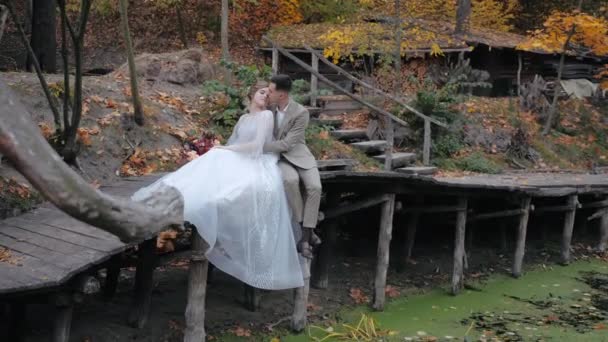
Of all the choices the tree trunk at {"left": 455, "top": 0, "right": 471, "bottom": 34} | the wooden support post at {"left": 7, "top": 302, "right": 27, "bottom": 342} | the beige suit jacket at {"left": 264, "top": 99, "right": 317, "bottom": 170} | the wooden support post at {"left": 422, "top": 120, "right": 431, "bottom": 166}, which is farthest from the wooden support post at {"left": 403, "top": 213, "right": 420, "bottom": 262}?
the tree trunk at {"left": 455, "top": 0, "right": 471, "bottom": 34}

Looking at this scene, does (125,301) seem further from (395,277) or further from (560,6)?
(560,6)

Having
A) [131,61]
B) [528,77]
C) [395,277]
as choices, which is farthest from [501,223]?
[528,77]

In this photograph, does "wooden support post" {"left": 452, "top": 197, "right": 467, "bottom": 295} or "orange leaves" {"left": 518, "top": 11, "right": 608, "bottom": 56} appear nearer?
"wooden support post" {"left": 452, "top": 197, "right": 467, "bottom": 295}

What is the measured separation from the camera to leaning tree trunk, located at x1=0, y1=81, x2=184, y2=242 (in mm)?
2857

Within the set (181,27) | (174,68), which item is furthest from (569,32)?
(181,27)

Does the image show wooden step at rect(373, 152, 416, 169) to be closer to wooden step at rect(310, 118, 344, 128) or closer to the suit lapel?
wooden step at rect(310, 118, 344, 128)

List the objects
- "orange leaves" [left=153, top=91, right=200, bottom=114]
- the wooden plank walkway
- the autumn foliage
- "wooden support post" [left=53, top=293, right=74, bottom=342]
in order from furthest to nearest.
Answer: the autumn foliage, "orange leaves" [left=153, top=91, right=200, bottom=114], "wooden support post" [left=53, top=293, right=74, bottom=342], the wooden plank walkway

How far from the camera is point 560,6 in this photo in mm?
29844

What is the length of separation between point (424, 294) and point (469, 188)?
1849 mm

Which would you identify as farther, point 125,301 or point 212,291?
point 212,291

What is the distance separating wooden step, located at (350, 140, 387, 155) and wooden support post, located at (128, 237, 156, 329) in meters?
8.13

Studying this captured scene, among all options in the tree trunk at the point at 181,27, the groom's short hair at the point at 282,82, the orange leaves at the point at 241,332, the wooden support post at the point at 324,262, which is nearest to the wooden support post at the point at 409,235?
the wooden support post at the point at 324,262

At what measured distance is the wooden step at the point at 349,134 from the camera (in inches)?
618

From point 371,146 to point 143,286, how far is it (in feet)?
27.3
